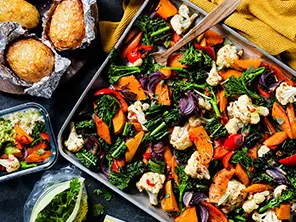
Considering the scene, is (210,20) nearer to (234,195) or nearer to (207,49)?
(207,49)

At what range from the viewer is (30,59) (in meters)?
4.17

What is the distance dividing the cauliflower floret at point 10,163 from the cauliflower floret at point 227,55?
155 cm

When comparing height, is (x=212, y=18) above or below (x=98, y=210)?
above

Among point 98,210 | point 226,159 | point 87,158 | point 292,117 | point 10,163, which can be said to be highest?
point 292,117

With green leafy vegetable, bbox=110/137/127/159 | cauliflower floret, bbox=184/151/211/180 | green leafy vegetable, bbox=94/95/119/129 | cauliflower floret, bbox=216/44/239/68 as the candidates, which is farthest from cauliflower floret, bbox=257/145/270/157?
green leafy vegetable, bbox=94/95/119/129

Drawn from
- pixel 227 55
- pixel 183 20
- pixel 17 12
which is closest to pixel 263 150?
pixel 227 55

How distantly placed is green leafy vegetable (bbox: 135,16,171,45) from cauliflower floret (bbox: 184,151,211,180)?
2.68 ft

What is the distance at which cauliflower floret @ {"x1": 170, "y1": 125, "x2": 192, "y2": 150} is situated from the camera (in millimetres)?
4125

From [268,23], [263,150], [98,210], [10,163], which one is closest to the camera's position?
[263,150]

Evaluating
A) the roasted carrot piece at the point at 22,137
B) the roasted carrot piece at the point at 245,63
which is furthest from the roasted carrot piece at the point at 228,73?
the roasted carrot piece at the point at 22,137

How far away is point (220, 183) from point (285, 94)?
707 millimetres

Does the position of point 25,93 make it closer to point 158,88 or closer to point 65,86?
point 65,86

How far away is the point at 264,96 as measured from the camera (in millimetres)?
4098

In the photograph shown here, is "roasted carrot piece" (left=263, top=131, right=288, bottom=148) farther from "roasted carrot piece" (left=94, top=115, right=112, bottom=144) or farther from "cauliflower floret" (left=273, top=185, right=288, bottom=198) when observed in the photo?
"roasted carrot piece" (left=94, top=115, right=112, bottom=144)
